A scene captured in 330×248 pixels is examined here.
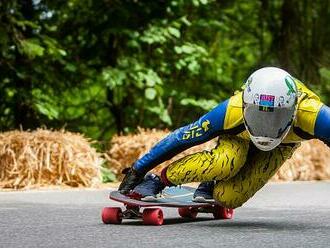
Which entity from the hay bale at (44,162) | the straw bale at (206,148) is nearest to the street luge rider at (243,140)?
the hay bale at (44,162)

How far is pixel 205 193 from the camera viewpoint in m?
6.81

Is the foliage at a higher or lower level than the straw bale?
higher

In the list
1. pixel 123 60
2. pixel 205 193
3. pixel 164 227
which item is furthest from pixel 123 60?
pixel 164 227

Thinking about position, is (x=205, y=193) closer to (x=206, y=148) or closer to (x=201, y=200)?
(x=201, y=200)

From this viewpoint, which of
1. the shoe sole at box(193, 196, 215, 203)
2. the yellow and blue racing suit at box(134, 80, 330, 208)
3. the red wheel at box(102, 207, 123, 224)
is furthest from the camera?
the shoe sole at box(193, 196, 215, 203)

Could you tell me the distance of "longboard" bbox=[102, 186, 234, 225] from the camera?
20.9 ft

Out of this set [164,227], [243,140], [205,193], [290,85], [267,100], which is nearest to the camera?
[267,100]

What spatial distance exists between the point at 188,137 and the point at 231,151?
1.02ft

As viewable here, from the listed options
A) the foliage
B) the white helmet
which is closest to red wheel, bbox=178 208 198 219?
the white helmet

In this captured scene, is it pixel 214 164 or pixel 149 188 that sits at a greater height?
pixel 214 164

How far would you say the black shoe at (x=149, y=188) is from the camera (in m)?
6.52

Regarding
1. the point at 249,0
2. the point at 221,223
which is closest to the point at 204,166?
the point at 221,223

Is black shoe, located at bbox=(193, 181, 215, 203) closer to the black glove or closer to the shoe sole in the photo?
the shoe sole

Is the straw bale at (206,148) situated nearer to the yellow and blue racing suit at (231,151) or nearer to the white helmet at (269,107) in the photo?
the yellow and blue racing suit at (231,151)
